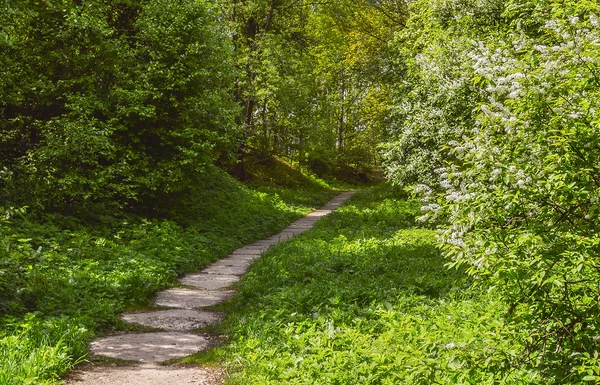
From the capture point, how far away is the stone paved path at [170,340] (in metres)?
5.88

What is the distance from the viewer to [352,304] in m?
7.62

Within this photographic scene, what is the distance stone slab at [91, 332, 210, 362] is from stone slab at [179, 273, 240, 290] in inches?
112

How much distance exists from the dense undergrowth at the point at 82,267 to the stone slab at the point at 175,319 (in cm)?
38

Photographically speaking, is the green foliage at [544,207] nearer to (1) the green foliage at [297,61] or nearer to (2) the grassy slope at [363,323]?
(2) the grassy slope at [363,323]

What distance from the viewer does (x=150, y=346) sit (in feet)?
22.8

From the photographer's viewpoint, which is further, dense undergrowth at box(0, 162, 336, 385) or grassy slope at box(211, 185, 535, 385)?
dense undergrowth at box(0, 162, 336, 385)

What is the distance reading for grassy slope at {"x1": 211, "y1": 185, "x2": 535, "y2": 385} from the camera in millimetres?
4426

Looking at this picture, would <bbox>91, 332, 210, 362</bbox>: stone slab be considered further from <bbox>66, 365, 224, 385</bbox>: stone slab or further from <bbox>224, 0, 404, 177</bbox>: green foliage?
<bbox>224, 0, 404, 177</bbox>: green foliage

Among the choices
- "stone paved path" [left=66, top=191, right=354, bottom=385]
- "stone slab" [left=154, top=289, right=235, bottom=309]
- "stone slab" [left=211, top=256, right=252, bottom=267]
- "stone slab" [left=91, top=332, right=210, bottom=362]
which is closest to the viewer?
"stone paved path" [left=66, top=191, right=354, bottom=385]

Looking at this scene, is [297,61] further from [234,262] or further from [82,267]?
[82,267]

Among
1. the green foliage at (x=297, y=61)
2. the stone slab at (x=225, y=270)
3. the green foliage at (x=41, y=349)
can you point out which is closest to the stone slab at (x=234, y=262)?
the stone slab at (x=225, y=270)

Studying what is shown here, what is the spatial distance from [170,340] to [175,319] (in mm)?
992

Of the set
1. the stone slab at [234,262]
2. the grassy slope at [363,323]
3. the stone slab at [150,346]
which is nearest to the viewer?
the grassy slope at [363,323]

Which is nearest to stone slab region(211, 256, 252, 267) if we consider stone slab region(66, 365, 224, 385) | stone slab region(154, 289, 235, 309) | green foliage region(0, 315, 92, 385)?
stone slab region(154, 289, 235, 309)
